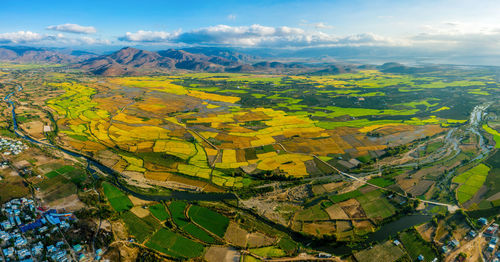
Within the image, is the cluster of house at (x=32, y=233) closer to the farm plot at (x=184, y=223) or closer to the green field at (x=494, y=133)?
the farm plot at (x=184, y=223)

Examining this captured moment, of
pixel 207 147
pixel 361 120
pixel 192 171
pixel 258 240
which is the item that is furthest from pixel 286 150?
pixel 361 120

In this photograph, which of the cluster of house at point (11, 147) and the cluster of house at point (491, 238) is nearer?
the cluster of house at point (491, 238)

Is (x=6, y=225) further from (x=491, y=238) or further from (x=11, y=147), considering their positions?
(x=491, y=238)

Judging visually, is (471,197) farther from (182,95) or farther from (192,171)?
(182,95)

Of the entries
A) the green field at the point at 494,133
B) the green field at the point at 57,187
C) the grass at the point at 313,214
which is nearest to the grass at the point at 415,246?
the grass at the point at 313,214

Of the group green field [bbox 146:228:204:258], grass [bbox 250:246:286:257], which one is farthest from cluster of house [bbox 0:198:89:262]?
grass [bbox 250:246:286:257]

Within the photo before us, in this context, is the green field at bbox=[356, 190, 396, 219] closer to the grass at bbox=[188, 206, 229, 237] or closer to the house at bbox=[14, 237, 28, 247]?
the grass at bbox=[188, 206, 229, 237]
